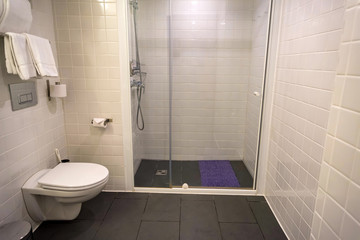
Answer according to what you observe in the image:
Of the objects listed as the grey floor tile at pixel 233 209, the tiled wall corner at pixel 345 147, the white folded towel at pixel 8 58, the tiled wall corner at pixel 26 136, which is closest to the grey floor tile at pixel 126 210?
the tiled wall corner at pixel 26 136

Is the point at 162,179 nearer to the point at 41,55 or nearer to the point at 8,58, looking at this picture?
the point at 41,55

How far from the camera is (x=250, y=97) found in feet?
9.15

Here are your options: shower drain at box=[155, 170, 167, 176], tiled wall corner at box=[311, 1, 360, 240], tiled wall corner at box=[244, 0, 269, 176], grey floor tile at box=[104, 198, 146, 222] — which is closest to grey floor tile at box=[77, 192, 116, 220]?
grey floor tile at box=[104, 198, 146, 222]

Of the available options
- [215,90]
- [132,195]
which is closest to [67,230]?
[132,195]

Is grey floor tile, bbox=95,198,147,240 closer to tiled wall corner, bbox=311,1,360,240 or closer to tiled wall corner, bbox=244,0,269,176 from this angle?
tiled wall corner, bbox=244,0,269,176

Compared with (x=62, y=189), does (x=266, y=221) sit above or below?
below

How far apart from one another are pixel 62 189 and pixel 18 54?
983 millimetres

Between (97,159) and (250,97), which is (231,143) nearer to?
(250,97)

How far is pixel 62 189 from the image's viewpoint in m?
1.72

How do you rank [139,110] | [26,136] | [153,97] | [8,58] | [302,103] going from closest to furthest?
[8,58], [302,103], [26,136], [139,110], [153,97]

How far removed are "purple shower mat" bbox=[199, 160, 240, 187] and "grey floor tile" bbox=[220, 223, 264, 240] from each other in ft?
2.04

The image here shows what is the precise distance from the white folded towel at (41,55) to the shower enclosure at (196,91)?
837 mm

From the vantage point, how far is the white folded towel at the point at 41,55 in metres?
1.59

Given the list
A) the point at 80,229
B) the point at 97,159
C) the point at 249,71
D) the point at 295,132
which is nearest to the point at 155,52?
the point at 249,71
